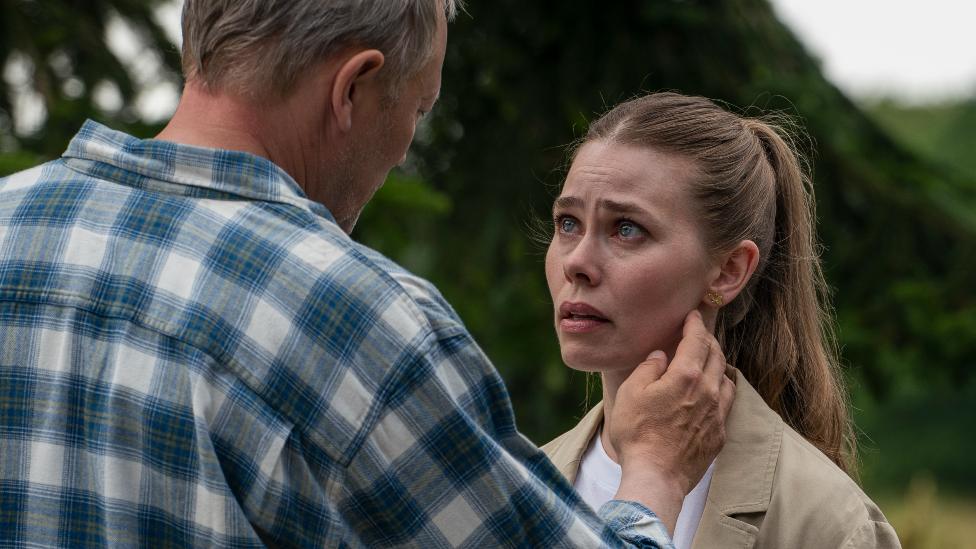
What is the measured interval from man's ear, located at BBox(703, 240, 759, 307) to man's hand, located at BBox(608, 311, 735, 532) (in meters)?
0.11

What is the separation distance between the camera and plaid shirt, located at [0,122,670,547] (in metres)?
1.61

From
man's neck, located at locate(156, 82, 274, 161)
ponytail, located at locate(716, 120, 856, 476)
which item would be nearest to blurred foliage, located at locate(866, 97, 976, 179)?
ponytail, located at locate(716, 120, 856, 476)

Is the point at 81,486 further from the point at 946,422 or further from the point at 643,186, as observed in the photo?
the point at 946,422

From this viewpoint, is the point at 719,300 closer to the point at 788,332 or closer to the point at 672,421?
the point at 788,332

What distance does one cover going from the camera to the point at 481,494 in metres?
1.67

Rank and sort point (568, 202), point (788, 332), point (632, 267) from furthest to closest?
point (788, 332) < point (568, 202) < point (632, 267)

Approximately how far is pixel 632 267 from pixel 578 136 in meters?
2.79

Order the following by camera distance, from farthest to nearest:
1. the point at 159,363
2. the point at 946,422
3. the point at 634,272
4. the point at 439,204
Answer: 1. the point at 946,422
2. the point at 439,204
3. the point at 634,272
4. the point at 159,363

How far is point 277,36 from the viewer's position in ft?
5.78

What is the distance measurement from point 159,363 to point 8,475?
0.91 feet

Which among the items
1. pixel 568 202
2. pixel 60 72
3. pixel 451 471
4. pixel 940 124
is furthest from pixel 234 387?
pixel 940 124

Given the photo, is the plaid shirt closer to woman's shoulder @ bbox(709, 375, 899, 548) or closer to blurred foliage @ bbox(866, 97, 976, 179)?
woman's shoulder @ bbox(709, 375, 899, 548)

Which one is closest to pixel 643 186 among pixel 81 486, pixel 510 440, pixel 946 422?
pixel 510 440

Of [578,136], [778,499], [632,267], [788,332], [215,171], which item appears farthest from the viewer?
[578,136]
